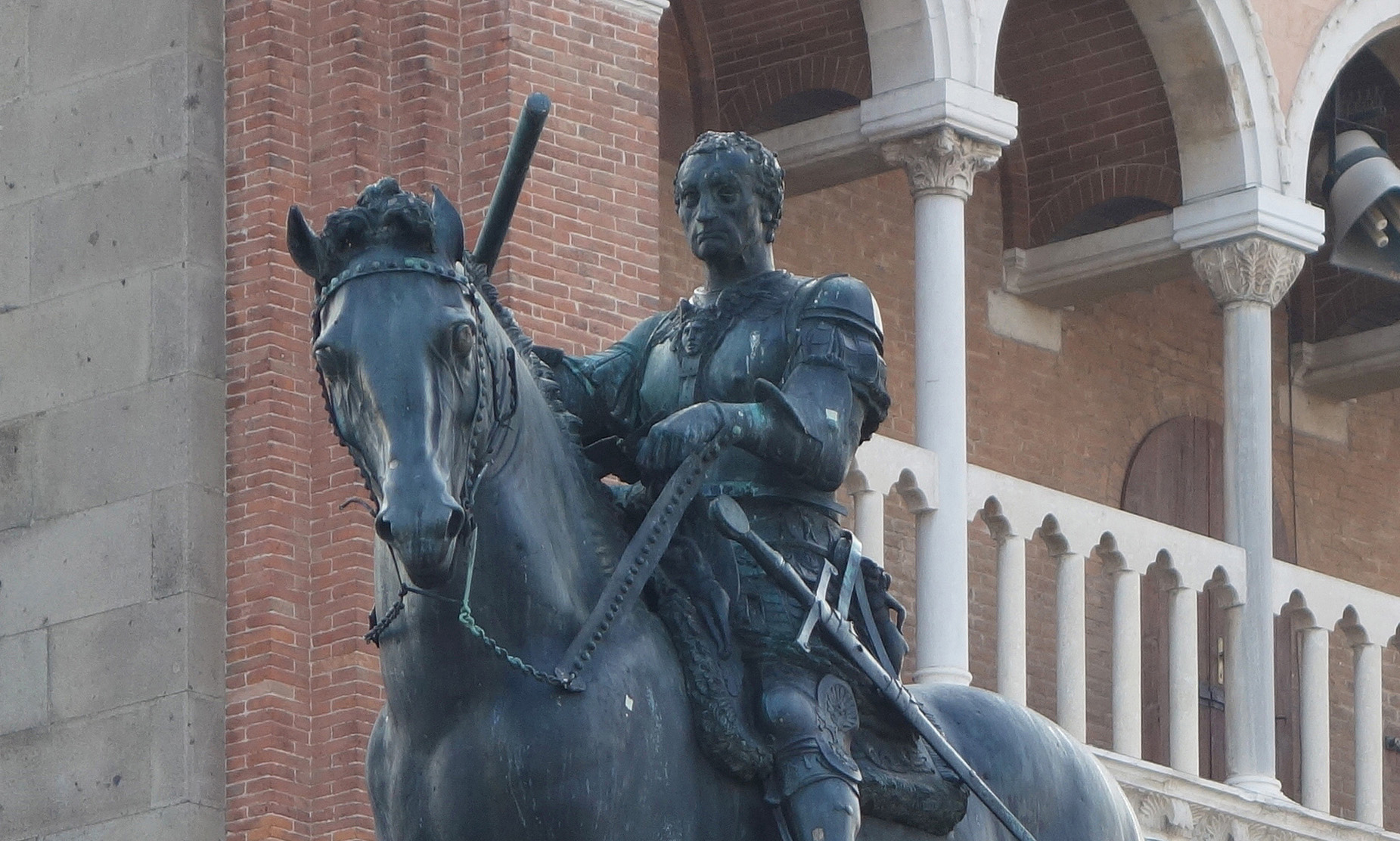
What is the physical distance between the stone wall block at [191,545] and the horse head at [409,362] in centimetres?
732

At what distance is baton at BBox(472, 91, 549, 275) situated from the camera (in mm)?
6074

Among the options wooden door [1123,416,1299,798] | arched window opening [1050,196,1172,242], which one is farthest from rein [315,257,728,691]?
wooden door [1123,416,1299,798]

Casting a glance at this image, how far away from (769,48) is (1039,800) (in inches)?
407

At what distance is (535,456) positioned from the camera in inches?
241

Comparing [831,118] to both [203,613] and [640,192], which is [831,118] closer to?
[640,192]

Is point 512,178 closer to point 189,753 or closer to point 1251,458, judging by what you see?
point 189,753

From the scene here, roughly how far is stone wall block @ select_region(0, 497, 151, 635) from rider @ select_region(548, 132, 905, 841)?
6.87 m

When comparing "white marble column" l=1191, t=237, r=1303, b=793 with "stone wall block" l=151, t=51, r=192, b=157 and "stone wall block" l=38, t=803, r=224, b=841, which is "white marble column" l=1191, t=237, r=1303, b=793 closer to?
"stone wall block" l=38, t=803, r=224, b=841

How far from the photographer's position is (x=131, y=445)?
13.5 m

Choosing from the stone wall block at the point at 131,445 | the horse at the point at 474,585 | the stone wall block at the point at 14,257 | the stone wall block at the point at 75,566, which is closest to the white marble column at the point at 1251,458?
the stone wall block at the point at 131,445

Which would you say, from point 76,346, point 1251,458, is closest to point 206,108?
point 76,346

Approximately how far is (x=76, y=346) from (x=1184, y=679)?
17.0ft

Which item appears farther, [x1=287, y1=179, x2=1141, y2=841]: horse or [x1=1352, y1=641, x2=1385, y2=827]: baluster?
[x1=1352, y1=641, x2=1385, y2=827]: baluster

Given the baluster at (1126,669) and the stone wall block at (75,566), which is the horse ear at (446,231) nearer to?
the stone wall block at (75,566)
